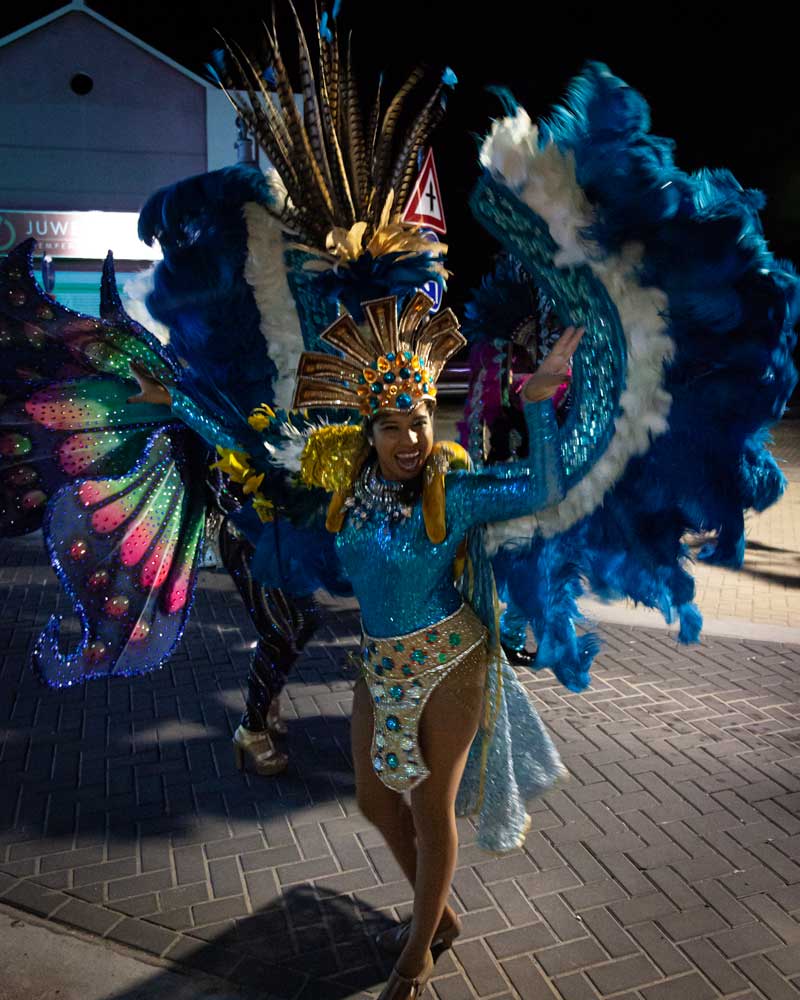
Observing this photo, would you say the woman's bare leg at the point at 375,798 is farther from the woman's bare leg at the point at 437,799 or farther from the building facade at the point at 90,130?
the building facade at the point at 90,130

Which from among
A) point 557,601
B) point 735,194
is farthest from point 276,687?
point 735,194

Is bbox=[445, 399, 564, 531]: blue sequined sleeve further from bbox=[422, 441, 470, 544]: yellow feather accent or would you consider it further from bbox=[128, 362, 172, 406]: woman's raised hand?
bbox=[128, 362, 172, 406]: woman's raised hand

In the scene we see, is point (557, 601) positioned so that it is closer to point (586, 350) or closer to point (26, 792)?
point (586, 350)

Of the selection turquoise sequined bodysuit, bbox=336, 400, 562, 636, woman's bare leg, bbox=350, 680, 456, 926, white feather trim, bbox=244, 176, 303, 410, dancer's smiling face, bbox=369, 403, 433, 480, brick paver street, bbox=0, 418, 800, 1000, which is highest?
white feather trim, bbox=244, 176, 303, 410

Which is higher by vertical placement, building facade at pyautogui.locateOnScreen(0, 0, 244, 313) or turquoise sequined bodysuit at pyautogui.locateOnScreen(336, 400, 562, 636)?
building facade at pyautogui.locateOnScreen(0, 0, 244, 313)

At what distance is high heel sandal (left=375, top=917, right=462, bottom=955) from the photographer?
273cm

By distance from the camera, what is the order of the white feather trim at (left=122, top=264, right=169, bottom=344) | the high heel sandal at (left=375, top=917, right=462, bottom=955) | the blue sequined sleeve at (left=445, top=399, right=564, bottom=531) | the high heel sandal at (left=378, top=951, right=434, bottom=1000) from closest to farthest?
the blue sequined sleeve at (left=445, top=399, right=564, bottom=531) → the high heel sandal at (left=378, top=951, right=434, bottom=1000) → the high heel sandal at (left=375, top=917, right=462, bottom=955) → the white feather trim at (left=122, top=264, right=169, bottom=344)

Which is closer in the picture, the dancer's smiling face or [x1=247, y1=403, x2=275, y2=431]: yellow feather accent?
the dancer's smiling face

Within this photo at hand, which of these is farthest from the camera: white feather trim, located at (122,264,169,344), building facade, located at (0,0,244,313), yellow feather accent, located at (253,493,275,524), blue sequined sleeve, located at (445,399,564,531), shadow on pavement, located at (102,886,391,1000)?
building facade, located at (0,0,244,313)

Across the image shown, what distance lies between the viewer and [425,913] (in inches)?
96.3

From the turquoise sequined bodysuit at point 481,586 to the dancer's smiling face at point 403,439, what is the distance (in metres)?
0.11

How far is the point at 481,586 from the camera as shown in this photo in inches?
100

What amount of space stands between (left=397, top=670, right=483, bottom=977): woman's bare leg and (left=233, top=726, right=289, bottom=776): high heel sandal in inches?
64.2

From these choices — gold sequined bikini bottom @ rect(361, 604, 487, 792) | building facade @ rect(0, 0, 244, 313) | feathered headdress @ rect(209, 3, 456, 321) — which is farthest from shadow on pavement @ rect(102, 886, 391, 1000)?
building facade @ rect(0, 0, 244, 313)
